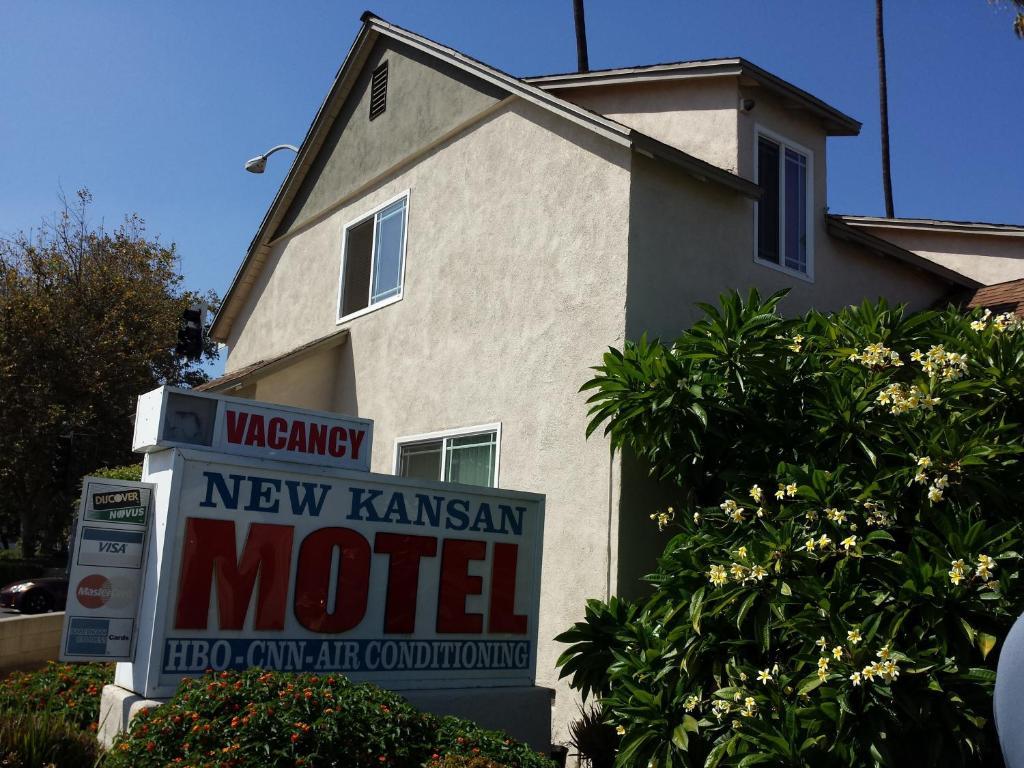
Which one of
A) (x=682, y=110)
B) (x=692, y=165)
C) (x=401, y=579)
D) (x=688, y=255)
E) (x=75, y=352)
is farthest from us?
(x=75, y=352)

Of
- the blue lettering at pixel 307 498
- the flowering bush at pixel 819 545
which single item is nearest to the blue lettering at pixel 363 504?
the blue lettering at pixel 307 498

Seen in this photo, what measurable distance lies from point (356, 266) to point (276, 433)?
7.02 metres

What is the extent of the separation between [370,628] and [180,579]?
1.43 metres

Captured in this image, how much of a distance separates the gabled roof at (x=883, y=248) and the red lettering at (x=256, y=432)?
7.23m

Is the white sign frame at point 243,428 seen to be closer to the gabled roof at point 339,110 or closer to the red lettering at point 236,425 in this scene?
the red lettering at point 236,425

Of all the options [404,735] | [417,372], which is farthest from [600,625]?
[417,372]

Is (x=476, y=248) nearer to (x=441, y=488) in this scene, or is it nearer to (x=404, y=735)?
(x=441, y=488)

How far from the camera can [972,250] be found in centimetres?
1498

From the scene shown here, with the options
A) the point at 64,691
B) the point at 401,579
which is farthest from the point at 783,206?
the point at 64,691

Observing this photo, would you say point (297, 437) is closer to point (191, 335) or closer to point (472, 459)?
point (472, 459)

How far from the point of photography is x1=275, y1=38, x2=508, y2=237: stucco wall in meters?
11.8

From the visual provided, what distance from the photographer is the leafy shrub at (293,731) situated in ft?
16.7

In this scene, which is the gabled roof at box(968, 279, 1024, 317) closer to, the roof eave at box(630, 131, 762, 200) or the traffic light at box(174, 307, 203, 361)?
the roof eave at box(630, 131, 762, 200)

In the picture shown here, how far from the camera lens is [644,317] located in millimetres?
9008
